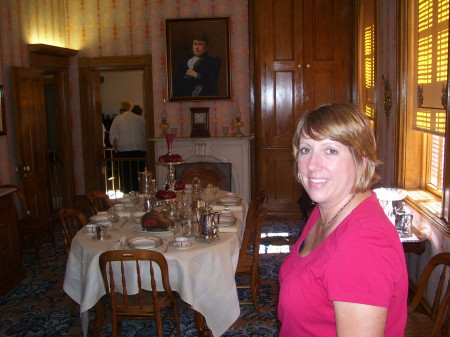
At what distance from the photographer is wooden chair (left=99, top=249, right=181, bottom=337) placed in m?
2.98

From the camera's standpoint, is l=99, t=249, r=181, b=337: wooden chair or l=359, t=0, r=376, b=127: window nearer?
l=99, t=249, r=181, b=337: wooden chair

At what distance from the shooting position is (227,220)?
13.2ft

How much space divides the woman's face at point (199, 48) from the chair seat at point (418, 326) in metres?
5.12

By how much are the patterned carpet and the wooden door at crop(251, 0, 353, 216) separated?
193cm

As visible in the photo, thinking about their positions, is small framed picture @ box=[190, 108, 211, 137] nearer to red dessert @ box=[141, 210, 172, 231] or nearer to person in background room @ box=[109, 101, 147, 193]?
person in background room @ box=[109, 101, 147, 193]

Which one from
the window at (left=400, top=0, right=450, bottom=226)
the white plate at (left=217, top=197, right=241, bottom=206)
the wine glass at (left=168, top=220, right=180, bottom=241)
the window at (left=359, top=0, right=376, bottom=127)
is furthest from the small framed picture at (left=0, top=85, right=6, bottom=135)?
the window at (left=400, top=0, right=450, bottom=226)

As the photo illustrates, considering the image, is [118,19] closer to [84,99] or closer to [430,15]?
[84,99]

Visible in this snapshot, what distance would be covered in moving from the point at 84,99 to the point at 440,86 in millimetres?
5676

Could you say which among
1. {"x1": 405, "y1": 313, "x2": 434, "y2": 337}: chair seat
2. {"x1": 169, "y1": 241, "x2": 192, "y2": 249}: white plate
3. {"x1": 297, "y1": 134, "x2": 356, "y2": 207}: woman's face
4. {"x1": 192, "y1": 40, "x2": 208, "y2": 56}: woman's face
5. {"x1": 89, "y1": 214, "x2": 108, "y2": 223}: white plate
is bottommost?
{"x1": 405, "y1": 313, "x2": 434, "y2": 337}: chair seat

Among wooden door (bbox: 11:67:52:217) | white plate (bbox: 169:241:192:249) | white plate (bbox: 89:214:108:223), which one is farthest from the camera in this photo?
wooden door (bbox: 11:67:52:217)

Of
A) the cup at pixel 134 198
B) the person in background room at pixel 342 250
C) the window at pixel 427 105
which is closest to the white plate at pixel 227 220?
the cup at pixel 134 198

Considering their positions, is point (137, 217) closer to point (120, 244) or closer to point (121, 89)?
point (120, 244)

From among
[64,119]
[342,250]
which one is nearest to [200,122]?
[64,119]

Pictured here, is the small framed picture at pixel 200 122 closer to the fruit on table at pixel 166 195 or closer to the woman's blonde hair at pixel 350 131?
the fruit on table at pixel 166 195
